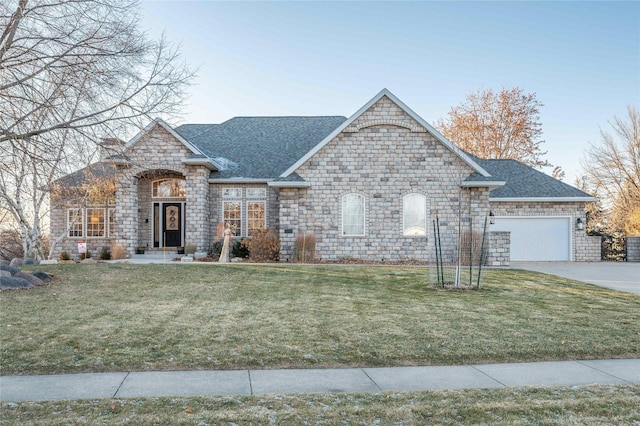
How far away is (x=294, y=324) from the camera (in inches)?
286

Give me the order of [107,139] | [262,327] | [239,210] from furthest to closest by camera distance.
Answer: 1. [239,210]
2. [107,139]
3. [262,327]

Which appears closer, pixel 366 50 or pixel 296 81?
pixel 366 50

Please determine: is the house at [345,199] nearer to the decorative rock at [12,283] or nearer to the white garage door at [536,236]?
the white garage door at [536,236]

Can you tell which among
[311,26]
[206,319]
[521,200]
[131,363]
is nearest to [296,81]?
[311,26]

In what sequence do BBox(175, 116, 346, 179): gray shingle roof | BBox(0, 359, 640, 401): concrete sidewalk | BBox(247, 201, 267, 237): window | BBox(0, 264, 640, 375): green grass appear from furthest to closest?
BBox(175, 116, 346, 179): gray shingle roof → BBox(247, 201, 267, 237): window → BBox(0, 264, 640, 375): green grass → BBox(0, 359, 640, 401): concrete sidewalk

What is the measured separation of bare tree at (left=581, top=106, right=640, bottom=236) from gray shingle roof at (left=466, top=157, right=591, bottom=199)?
236 inches

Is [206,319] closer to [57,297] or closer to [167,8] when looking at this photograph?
[57,297]

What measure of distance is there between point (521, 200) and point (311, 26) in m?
12.3

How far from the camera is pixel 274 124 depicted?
2564cm

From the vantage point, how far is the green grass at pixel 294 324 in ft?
18.7

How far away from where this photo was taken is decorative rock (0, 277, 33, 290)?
10070 mm

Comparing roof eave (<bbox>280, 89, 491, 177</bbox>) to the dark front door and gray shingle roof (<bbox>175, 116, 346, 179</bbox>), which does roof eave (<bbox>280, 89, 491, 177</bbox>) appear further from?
the dark front door

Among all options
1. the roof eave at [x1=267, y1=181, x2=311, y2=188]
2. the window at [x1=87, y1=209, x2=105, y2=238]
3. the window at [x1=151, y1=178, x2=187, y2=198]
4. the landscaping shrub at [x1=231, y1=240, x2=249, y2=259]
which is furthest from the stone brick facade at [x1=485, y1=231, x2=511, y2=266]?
the window at [x1=87, y1=209, x2=105, y2=238]

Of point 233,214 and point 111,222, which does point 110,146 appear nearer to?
point 233,214
